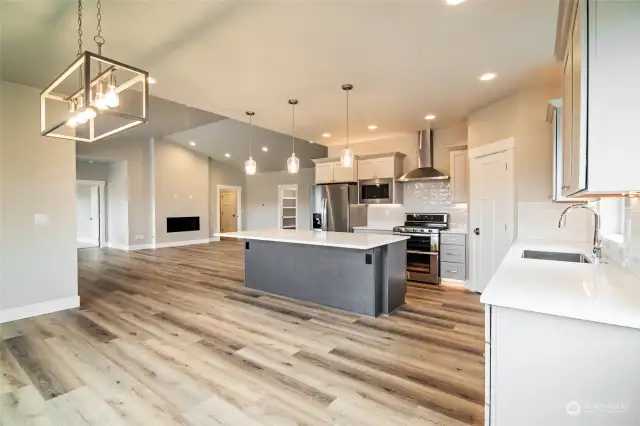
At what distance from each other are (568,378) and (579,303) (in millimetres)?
299

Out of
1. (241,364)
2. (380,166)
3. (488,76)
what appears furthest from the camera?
(380,166)

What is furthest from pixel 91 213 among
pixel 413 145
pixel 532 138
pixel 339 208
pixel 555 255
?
pixel 555 255

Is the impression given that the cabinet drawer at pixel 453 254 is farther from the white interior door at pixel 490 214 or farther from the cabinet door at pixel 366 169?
the cabinet door at pixel 366 169

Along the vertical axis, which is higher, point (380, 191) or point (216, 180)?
point (216, 180)

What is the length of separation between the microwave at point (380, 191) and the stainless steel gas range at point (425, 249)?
2.11 feet

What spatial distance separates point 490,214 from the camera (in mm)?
4223

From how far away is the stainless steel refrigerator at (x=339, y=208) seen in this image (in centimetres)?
614

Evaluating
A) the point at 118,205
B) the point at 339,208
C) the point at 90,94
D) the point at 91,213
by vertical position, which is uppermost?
the point at 90,94

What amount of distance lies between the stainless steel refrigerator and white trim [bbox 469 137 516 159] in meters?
2.26

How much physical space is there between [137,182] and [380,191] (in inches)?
279

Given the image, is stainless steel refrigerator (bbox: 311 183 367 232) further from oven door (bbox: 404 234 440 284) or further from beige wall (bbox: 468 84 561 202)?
beige wall (bbox: 468 84 561 202)

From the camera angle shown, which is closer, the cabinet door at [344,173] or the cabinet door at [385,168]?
the cabinet door at [385,168]

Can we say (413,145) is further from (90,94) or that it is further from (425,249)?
(90,94)

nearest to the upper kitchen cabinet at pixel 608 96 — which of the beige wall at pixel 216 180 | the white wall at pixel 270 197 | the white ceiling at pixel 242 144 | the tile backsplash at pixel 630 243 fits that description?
the tile backsplash at pixel 630 243
